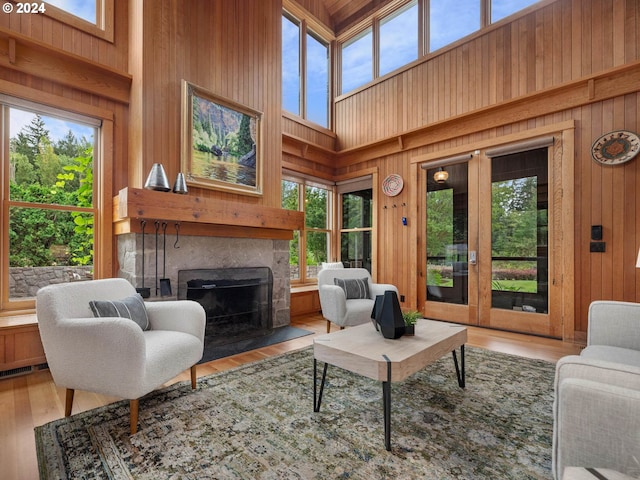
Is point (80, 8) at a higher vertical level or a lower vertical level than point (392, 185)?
higher

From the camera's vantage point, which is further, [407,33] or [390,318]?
[407,33]

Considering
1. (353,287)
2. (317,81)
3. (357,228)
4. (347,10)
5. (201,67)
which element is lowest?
(353,287)

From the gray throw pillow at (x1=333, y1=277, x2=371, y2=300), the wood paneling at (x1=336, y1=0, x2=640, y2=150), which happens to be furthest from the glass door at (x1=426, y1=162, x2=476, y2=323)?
the gray throw pillow at (x1=333, y1=277, x2=371, y2=300)

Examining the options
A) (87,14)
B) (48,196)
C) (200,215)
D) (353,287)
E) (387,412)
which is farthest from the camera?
(353,287)

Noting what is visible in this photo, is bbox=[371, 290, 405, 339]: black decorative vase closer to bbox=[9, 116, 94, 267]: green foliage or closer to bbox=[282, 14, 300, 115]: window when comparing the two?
bbox=[9, 116, 94, 267]: green foliage

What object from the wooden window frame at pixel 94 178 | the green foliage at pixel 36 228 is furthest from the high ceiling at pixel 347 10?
the green foliage at pixel 36 228

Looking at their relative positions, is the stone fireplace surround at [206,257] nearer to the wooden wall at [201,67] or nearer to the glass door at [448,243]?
the wooden wall at [201,67]

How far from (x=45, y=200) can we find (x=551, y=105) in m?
5.39

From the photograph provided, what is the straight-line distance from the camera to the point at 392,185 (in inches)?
199

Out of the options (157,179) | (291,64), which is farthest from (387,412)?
(291,64)

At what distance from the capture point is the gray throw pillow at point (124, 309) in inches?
79.2

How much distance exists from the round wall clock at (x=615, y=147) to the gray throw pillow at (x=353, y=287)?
2.84m

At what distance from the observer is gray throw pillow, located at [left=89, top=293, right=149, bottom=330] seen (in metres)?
2.01

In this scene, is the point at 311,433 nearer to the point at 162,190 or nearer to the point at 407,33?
the point at 162,190
